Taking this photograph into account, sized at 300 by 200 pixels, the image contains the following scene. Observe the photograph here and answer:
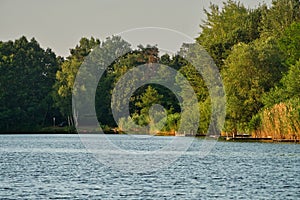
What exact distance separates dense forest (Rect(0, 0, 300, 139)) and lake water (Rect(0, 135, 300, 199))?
607 inches

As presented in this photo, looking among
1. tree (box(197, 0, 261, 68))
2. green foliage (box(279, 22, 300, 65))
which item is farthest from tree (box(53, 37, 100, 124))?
green foliage (box(279, 22, 300, 65))

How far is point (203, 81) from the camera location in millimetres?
83875

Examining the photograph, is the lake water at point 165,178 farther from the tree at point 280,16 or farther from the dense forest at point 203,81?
the tree at point 280,16

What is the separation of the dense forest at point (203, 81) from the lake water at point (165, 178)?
1541 centimetres

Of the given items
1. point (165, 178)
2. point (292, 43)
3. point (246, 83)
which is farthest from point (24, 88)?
point (165, 178)

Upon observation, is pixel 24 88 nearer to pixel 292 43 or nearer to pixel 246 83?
pixel 292 43

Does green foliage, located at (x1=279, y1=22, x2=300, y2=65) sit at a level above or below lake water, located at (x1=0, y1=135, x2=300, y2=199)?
above

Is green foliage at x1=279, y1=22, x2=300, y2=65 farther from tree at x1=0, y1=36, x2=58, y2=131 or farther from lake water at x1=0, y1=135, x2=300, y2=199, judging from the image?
tree at x1=0, y1=36, x2=58, y2=131

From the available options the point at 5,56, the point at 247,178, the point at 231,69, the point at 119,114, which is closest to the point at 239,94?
the point at 231,69

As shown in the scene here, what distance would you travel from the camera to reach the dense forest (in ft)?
214

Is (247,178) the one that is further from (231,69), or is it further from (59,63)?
(59,63)

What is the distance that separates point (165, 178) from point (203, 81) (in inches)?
2012

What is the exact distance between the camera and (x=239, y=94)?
225ft

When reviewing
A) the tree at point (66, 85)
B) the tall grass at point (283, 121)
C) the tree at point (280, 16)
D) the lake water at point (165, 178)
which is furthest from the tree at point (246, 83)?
the tree at point (66, 85)
